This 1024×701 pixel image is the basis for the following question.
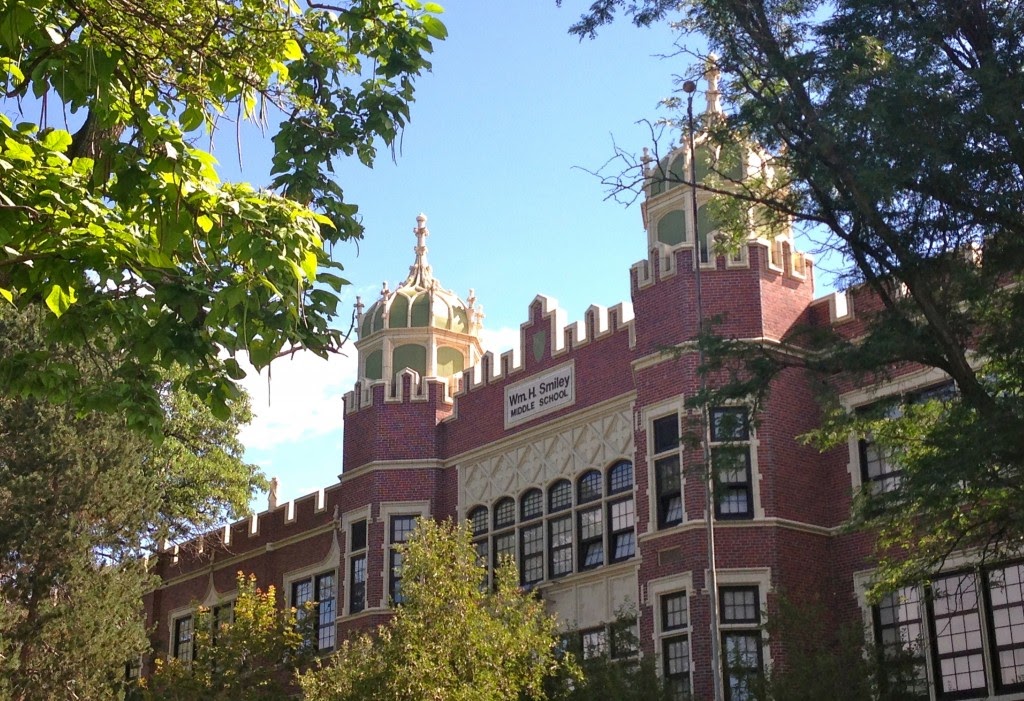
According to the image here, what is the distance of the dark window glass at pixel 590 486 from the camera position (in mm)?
29156

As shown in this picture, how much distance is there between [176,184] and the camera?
Answer: 9.05m

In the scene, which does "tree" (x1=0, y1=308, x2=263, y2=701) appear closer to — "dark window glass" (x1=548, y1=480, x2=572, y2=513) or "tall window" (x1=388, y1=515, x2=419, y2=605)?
"tall window" (x1=388, y1=515, x2=419, y2=605)

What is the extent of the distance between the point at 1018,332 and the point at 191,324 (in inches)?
356

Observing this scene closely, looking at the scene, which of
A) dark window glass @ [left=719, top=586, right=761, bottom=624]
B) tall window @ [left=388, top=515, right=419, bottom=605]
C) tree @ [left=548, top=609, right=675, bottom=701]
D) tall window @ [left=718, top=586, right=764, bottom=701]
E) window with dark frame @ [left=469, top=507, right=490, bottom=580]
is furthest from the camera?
tall window @ [left=388, top=515, right=419, bottom=605]

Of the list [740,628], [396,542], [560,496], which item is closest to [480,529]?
[396,542]

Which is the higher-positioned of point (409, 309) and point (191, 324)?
point (409, 309)

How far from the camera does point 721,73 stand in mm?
17109

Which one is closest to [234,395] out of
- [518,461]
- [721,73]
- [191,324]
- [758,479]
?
[191,324]

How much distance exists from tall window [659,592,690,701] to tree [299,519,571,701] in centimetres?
193

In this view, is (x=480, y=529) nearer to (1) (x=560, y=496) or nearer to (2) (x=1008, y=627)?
(1) (x=560, y=496)

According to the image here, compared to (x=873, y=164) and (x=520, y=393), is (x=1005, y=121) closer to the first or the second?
(x=873, y=164)

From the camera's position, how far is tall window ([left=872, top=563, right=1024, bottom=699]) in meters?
22.7

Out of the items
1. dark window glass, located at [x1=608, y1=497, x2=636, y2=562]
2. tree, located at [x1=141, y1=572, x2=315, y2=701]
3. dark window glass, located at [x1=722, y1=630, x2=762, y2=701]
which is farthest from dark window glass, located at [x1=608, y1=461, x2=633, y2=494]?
tree, located at [x1=141, y1=572, x2=315, y2=701]

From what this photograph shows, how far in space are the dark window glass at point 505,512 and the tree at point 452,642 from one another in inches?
198
